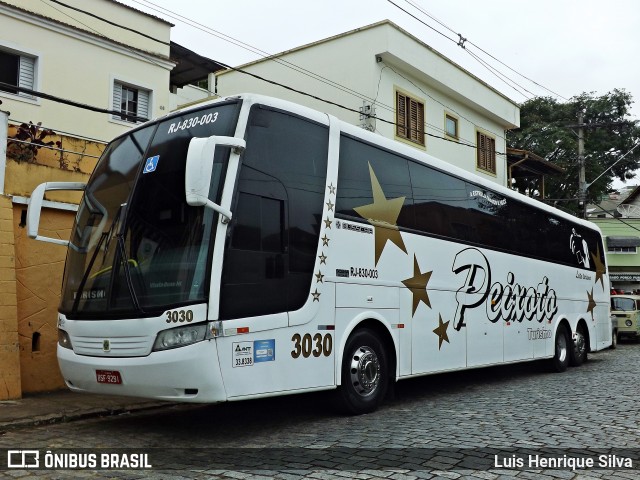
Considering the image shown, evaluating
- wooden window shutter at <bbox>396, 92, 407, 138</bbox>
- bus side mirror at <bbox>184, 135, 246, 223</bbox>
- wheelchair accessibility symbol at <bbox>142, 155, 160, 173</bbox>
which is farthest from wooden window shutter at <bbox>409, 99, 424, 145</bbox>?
bus side mirror at <bbox>184, 135, 246, 223</bbox>

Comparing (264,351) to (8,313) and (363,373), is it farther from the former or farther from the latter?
(8,313)

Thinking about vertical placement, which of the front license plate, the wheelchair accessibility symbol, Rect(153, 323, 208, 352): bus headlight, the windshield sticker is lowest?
the front license plate

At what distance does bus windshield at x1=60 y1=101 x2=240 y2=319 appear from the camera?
19.9 feet

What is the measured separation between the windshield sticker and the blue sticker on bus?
2.42 meters

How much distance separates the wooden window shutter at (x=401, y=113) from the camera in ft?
66.9

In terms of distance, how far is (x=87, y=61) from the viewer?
15461mm

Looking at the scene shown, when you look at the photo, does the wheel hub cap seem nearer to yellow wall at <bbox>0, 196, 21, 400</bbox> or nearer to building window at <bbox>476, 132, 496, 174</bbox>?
yellow wall at <bbox>0, 196, 21, 400</bbox>

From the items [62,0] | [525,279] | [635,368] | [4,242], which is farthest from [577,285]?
[62,0]

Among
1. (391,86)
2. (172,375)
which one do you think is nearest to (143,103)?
(391,86)

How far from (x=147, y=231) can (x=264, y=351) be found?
170cm

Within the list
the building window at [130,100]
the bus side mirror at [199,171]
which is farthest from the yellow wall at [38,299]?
the building window at [130,100]

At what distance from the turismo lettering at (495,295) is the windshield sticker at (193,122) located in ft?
16.2

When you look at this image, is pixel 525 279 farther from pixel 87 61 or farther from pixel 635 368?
pixel 87 61

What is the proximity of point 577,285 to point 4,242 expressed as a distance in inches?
483
